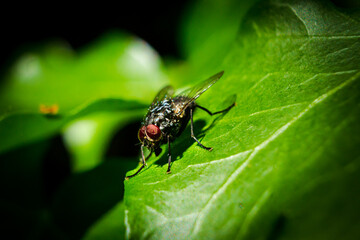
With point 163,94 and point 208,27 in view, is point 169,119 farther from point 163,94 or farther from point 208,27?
point 208,27

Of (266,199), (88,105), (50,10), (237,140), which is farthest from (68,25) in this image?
(266,199)

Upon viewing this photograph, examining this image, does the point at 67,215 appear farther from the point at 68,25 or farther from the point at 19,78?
the point at 68,25

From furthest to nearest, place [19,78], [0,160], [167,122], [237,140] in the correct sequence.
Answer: [19,78] < [0,160] < [167,122] < [237,140]

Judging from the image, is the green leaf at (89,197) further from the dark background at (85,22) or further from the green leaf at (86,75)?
the dark background at (85,22)

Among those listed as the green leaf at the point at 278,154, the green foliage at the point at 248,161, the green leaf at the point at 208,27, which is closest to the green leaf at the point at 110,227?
the green foliage at the point at 248,161

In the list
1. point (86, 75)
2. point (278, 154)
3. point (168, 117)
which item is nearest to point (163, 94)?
point (168, 117)

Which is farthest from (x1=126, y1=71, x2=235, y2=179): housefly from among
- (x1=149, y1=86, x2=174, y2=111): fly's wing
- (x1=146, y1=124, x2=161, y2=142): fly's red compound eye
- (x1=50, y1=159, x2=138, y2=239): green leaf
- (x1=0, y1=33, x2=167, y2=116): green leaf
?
(x1=0, y1=33, x2=167, y2=116): green leaf

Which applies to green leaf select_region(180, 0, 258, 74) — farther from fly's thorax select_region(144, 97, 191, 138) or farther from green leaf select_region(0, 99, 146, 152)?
green leaf select_region(0, 99, 146, 152)
